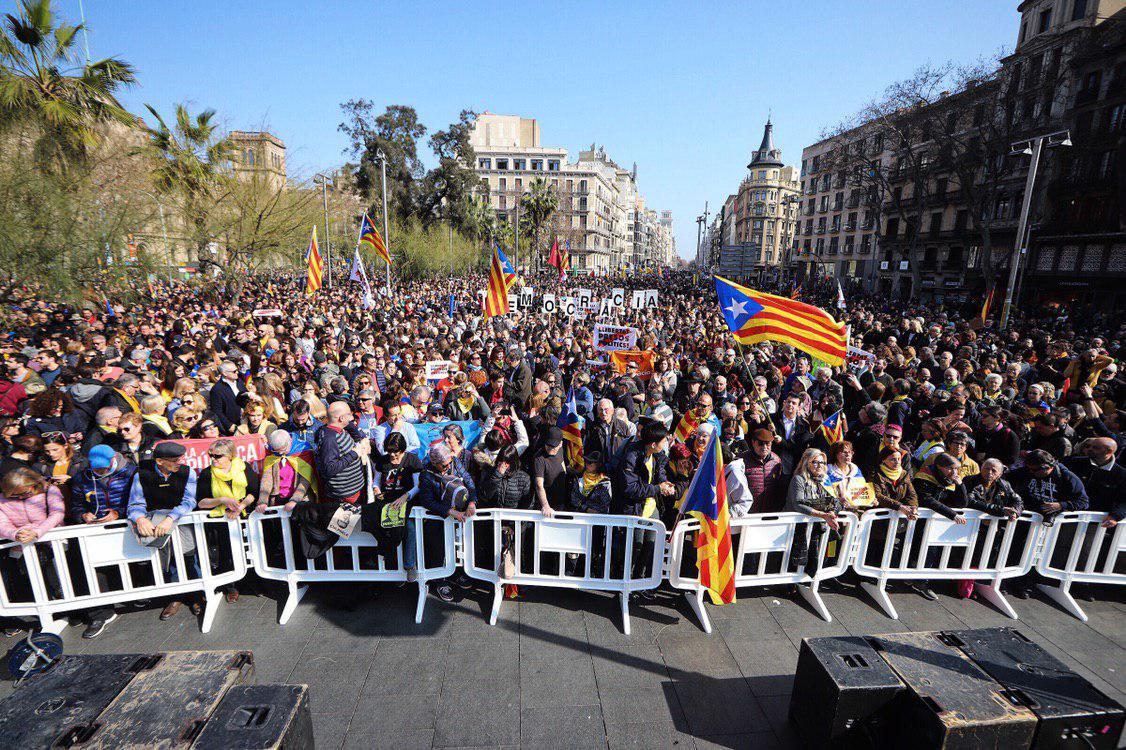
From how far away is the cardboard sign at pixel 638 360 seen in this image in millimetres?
9180

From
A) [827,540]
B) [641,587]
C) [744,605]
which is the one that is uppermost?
[827,540]

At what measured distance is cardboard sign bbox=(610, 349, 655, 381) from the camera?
918 centimetres

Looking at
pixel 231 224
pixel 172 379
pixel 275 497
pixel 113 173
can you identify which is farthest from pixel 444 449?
pixel 231 224

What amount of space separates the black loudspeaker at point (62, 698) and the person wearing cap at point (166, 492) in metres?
1.54

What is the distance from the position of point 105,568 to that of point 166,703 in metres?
2.56

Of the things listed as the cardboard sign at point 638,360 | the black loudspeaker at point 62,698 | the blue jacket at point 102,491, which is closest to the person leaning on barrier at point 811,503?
the cardboard sign at point 638,360

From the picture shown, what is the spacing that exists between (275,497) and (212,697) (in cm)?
223

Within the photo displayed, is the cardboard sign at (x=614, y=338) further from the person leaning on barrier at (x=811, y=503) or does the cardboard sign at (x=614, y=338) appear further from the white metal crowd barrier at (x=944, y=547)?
the white metal crowd barrier at (x=944, y=547)

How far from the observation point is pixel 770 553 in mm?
4836

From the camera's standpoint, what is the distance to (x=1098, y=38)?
26078mm

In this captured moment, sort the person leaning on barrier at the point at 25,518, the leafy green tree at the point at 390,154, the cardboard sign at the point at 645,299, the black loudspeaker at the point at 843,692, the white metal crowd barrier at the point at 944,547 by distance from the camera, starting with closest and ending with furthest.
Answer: the black loudspeaker at the point at 843,692 < the person leaning on barrier at the point at 25,518 < the white metal crowd barrier at the point at 944,547 < the cardboard sign at the point at 645,299 < the leafy green tree at the point at 390,154

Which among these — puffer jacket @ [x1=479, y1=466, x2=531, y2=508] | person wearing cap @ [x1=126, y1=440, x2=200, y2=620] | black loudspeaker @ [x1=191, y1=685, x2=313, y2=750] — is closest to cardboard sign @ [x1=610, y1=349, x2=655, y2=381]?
puffer jacket @ [x1=479, y1=466, x2=531, y2=508]

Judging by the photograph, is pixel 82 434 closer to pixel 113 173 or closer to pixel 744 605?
pixel 744 605

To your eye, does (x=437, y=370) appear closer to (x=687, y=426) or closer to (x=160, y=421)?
(x=160, y=421)
